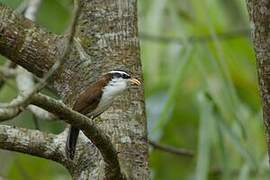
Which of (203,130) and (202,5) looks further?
(202,5)

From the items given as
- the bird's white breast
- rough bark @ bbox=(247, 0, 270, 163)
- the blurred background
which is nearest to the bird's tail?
the bird's white breast

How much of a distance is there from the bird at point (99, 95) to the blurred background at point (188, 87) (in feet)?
3.76

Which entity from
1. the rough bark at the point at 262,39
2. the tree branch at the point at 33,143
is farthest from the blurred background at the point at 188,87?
the rough bark at the point at 262,39

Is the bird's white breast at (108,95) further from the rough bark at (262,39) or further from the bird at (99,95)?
the rough bark at (262,39)

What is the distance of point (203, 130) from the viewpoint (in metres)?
3.60

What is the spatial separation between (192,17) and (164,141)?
0.79 metres

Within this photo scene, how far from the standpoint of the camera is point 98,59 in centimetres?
252

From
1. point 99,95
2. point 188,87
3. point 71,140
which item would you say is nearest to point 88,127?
point 71,140

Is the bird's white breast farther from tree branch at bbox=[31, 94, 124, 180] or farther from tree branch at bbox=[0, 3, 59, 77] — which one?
tree branch at bbox=[31, 94, 124, 180]

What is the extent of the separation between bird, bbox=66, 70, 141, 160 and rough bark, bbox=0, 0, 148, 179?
3 cm

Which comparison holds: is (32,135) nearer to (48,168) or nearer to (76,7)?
(76,7)

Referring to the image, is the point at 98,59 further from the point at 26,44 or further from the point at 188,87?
the point at 188,87

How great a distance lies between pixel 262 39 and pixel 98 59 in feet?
1.99

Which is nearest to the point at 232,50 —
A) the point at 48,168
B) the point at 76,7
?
the point at 48,168
